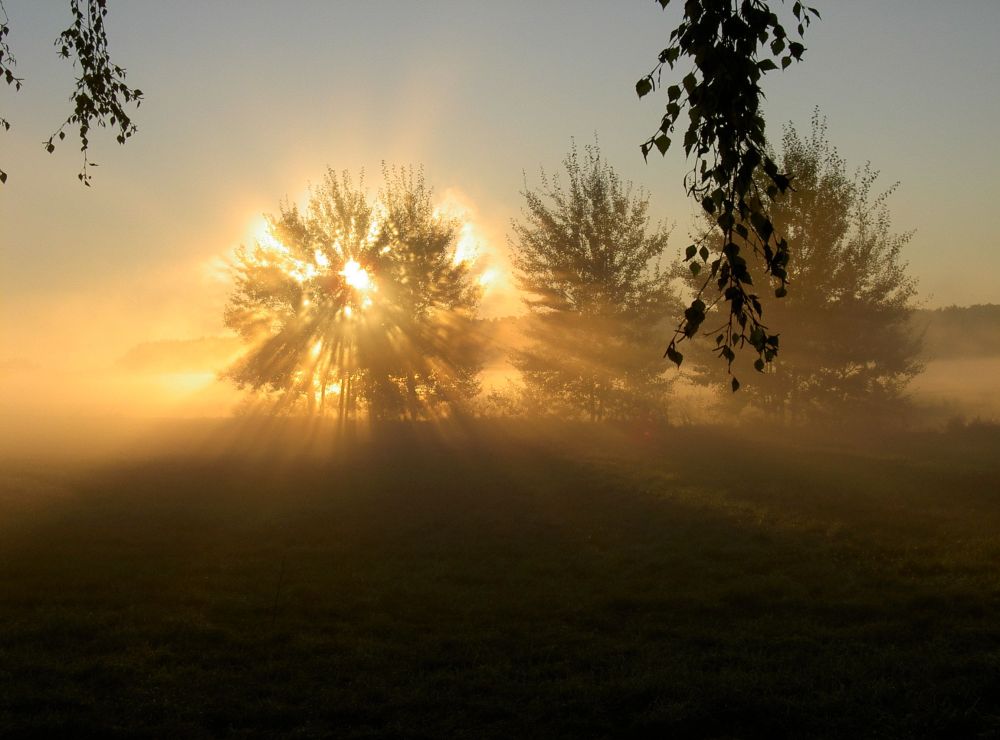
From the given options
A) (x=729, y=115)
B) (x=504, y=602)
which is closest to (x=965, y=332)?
(x=504, y=602)

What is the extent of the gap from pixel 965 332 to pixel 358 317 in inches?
2501

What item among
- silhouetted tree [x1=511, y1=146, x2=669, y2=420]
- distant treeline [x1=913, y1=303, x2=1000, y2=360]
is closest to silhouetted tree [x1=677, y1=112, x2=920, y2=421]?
silhouetted tree [x1=511, y1=146, x2=669, y2=420]

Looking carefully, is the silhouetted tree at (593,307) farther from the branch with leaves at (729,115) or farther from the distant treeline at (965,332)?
the distant treeline at (965,332)

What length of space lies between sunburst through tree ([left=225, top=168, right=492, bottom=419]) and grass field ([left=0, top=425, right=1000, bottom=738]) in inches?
427

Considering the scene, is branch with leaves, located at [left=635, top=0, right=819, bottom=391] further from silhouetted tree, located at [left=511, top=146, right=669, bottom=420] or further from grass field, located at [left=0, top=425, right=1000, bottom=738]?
silhouetted tree, located at [left=511, top=146, right=669, bottom=420]

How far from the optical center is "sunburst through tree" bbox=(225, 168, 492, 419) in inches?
1304

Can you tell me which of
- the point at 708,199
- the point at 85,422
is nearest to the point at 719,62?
the point at 708,199

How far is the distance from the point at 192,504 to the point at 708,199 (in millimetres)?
16718

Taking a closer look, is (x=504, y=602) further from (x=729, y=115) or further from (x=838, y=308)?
(x=838, y=308)

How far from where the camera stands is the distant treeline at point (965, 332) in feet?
239

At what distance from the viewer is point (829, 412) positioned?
31578mm

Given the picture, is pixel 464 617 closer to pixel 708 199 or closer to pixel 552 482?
pixel 708 199

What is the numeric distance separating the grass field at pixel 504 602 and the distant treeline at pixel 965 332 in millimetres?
57987

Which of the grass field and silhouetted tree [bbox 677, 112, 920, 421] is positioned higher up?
silhouetted tree [bbox 677, 112, 920, 421]
